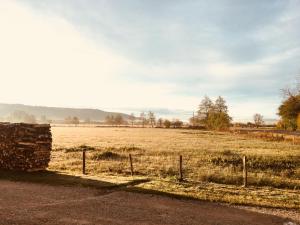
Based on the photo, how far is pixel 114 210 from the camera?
49.7 feet

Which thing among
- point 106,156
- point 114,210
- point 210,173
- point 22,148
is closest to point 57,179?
point 22,148

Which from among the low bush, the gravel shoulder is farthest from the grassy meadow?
the gravel shoulder

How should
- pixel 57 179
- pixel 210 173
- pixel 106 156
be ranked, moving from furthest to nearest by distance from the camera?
pixel 106 156, pixel 210 173, pixel 57 179

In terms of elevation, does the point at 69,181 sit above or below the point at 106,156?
below

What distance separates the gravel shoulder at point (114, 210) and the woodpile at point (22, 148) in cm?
630

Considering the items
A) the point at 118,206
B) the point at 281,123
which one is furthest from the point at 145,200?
the point at 281,123

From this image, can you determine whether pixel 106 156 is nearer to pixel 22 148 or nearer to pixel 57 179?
pixel 22 148

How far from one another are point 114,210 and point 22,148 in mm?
12376

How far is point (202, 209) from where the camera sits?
620 inches

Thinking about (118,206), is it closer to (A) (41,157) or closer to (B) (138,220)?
(B) (138,220)

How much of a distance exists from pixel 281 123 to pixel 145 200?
107 m

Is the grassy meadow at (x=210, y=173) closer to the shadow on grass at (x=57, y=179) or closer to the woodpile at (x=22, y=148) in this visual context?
the shadow on grass at (x=57, y=179)

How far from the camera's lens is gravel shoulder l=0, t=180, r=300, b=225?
536 inches

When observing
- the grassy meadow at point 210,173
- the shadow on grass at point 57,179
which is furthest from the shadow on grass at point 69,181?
the grassy meadow at point 210,173
